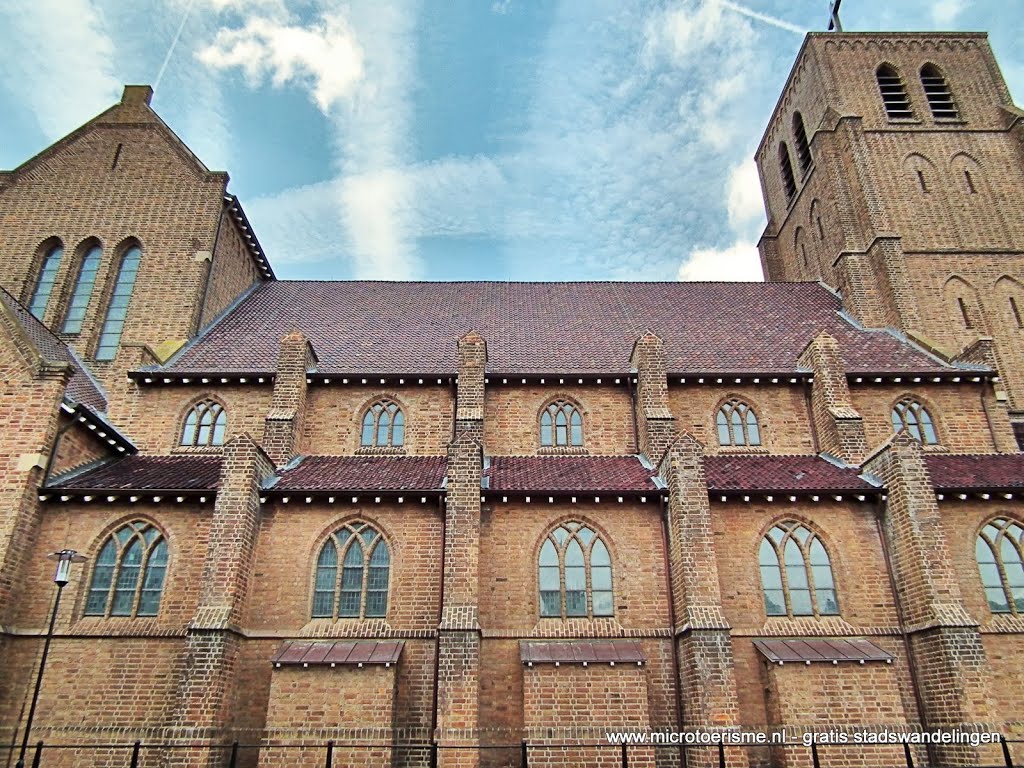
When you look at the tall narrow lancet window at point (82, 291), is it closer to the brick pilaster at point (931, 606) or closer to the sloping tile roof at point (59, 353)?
the sloping tile roof at point (59, 353)

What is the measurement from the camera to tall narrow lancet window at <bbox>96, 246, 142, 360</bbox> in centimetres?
2095

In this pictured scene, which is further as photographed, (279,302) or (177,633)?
(279,302)

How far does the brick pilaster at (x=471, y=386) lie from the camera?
1777 centimetres

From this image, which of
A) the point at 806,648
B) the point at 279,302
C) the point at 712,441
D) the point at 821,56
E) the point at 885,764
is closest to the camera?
the point at 885,764

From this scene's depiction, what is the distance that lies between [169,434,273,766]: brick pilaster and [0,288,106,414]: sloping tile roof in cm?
567

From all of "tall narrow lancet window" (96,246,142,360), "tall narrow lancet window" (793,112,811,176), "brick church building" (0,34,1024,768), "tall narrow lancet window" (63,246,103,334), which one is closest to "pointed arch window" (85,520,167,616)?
"brick church building" (0,34,1024,768)

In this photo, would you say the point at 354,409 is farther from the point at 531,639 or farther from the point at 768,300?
the point at 768,300

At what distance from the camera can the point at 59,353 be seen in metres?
18.8

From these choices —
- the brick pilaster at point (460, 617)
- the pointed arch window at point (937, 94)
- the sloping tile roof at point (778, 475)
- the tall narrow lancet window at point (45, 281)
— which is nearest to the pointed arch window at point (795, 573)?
the sloping tile roof at point (778, 475)

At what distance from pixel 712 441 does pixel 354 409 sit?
10.6 meters

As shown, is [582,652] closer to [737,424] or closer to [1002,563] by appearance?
[737,424]

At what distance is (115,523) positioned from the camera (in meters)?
15.7

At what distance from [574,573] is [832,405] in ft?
29.6

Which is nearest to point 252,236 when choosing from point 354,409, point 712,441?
point 354,409
